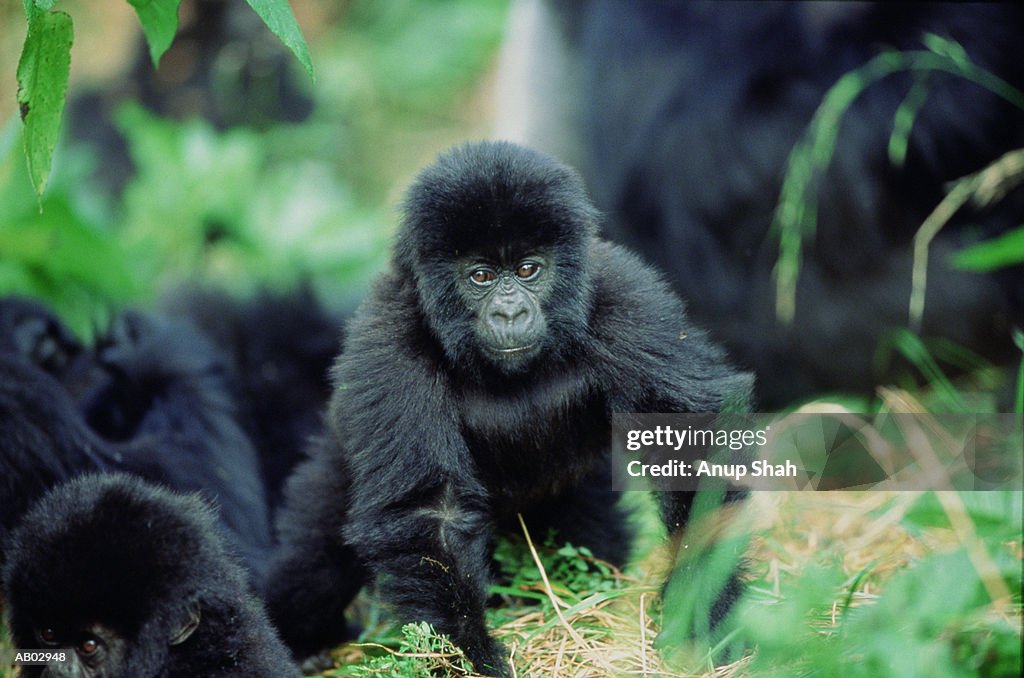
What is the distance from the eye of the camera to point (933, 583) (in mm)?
1862

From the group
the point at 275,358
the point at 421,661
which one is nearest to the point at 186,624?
the point at 421,661

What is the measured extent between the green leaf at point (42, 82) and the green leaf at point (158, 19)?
24 cm

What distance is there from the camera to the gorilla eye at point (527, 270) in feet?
8.93

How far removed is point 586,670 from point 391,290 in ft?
3.51

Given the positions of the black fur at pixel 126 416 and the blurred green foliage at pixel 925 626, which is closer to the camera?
the blurred green foliage at pixel 925 626

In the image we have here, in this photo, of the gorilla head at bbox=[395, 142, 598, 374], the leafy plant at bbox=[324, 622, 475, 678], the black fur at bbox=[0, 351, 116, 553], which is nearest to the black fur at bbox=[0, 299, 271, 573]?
the black fur at bbox=[0, 351, 116, 553]

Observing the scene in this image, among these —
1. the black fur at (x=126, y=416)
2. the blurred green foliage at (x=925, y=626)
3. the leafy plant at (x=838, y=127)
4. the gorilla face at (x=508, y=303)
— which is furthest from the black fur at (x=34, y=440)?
the leafy plant at (x=838, y=127)

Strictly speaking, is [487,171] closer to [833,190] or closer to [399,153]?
[833,190]

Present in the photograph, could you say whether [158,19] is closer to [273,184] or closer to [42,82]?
[42,82]

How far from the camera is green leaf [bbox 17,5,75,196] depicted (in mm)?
2420

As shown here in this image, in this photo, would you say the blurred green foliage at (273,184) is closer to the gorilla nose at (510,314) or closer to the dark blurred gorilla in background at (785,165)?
the gorilla nose at (510,314)

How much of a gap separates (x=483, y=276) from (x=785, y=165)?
7.04ft

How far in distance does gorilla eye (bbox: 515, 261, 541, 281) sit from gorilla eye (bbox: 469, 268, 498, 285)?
0.06 m

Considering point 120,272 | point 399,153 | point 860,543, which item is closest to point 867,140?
point 860,543
